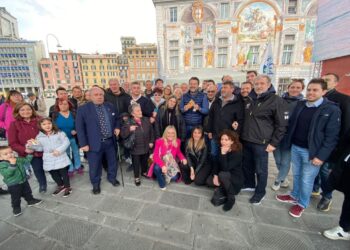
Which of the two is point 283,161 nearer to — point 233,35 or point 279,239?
point 279,239

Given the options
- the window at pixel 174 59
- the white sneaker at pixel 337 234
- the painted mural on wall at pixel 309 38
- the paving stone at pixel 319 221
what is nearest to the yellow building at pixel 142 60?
the window at pixel 174 59

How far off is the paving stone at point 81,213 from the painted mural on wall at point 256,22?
63.7 ft

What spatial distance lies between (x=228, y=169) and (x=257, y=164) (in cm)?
46

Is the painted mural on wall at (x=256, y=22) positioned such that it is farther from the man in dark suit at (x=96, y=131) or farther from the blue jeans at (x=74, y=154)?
the blue jeans at (x=74, y=154)

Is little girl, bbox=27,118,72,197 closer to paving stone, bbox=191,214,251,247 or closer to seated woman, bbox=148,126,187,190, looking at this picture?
seated woman, bbox=148,126,187,190

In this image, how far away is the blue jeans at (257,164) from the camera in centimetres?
253

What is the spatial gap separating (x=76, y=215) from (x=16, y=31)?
125 meters

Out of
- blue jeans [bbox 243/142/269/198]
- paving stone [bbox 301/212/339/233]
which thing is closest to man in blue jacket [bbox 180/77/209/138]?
blue jeans [bbox 243/142/269/198]

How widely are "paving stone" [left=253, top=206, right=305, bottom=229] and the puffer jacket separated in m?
3.31

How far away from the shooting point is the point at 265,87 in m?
2.43

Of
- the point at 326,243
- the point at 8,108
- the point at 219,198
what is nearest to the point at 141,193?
the point at 219,198

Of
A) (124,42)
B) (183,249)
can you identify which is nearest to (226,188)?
(183,249)

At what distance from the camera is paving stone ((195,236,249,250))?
188cm

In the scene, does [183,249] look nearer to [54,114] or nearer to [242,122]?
[242,122]
